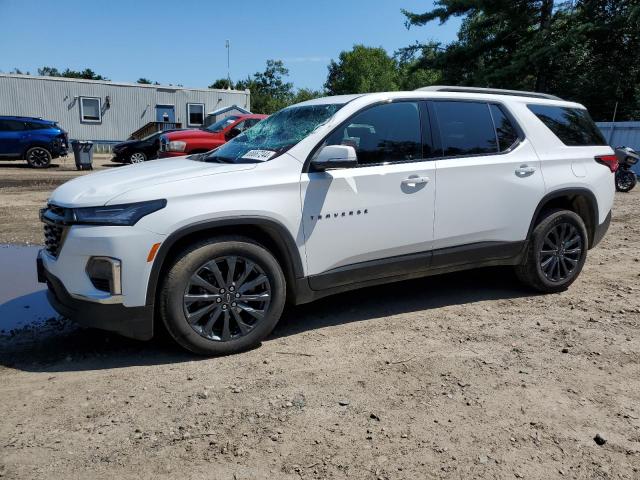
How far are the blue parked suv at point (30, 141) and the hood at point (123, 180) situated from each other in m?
16.5

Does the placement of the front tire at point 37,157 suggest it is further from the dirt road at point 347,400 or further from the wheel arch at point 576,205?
the wheel arch at point 576,205

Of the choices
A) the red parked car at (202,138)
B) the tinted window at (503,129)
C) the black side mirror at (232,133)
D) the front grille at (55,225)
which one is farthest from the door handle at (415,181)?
the black side mirror at (232,133)

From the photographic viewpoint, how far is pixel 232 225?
3588 millimetres

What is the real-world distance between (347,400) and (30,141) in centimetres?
1863

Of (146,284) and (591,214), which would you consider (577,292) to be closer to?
(591,214)

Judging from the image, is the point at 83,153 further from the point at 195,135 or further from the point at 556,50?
the point at 556,50

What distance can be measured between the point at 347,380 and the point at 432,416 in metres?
0.61

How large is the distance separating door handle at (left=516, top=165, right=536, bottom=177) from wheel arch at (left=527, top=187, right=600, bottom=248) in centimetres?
29

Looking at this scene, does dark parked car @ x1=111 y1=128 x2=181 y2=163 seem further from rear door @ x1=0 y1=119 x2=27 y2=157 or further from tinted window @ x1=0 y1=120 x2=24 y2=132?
tinted window @ x1=0 y1=120 x2=24 y2=132

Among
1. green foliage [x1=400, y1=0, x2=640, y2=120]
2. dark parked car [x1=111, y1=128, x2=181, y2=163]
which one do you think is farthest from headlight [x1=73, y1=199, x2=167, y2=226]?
green foliage [x1=400, y1=0, x2=640, y2=120]

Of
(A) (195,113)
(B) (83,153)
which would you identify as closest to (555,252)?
(B) (83,153)

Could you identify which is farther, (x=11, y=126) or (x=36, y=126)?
(x=36, y=126)

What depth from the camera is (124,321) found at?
334 centimetres

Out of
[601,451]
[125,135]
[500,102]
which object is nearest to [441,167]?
[500,102]
